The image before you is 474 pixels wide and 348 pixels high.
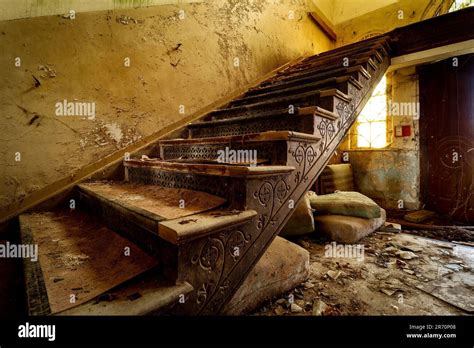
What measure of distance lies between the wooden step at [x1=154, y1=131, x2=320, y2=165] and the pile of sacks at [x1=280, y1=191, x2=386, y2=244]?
1.46m

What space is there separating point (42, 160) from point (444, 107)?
564 centimetres

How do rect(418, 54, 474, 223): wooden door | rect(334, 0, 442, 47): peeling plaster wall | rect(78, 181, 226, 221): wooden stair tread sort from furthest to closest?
1. rect(334, 0, 442, 47): peeling plaster wall
2. rect(418, 54, 474, 223): wooden door
3. rect(78, 181, 226, 221): wooden stair tread

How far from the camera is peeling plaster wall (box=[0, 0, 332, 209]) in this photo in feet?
5.99

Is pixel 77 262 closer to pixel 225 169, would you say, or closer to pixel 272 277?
pixel 225 169

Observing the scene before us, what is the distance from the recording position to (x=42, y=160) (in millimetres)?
1924

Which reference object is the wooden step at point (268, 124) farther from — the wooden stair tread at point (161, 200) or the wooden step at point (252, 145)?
the wooden stair tread at point (161, 200)

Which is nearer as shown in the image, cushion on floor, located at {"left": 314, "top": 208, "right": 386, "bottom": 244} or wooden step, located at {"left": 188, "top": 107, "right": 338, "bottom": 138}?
wooden step, located at {"left": 188, "top": 107, "right": 338, "bottom": 138}

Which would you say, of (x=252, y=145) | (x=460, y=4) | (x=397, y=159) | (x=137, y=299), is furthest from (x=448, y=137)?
(x=137, y=299)

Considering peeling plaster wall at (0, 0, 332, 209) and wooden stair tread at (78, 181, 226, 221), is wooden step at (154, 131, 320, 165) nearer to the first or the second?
wooden stair tread at (78, 181, 226, 221)

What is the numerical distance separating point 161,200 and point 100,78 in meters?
1.59

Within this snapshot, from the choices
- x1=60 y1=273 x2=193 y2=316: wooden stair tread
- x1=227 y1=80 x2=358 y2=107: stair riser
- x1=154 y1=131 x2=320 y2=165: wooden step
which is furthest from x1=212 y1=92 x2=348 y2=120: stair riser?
x1=60 y1=273 x2=193 y2=316: wooden stair tread

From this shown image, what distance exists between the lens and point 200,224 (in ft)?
2.96

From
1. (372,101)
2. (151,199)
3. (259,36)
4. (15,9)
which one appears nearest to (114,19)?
(15,9)

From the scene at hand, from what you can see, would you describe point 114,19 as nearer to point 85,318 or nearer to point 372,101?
point 85,318
